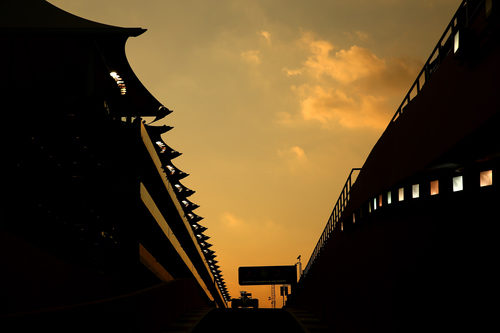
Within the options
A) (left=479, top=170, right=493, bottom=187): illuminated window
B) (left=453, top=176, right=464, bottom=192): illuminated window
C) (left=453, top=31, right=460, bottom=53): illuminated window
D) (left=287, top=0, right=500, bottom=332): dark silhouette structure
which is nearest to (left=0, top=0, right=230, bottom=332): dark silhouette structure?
(left=287, top=0, right=500, bottom=332): dark silhouette structure

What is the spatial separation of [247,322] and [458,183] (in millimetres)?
9072

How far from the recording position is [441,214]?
33.4 feet

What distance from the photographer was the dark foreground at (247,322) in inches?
646

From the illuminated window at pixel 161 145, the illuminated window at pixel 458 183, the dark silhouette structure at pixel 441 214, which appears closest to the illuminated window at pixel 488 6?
the dark silhouette structure at pixel 441 214

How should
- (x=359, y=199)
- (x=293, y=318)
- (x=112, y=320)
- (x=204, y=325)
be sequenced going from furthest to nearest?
(x=359, y=199)
(x=293, y=318)
(x=204, y=325)
(x=112, y=320)

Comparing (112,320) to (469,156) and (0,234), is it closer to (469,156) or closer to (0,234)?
(0,234)

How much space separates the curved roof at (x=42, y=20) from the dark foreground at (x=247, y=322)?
12649 millimetres

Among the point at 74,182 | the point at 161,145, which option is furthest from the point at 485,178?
the point at 161,145

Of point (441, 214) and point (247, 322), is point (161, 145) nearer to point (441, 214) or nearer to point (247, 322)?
point (247, 322)

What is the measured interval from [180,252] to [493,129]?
1653 inches

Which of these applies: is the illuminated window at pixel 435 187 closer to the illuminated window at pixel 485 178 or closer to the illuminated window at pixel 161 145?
the illuminated window at pixel 485 178

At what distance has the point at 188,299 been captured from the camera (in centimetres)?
2286

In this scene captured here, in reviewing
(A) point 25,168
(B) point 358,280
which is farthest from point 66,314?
(B) point 358,280

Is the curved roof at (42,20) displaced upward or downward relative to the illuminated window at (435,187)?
upward
